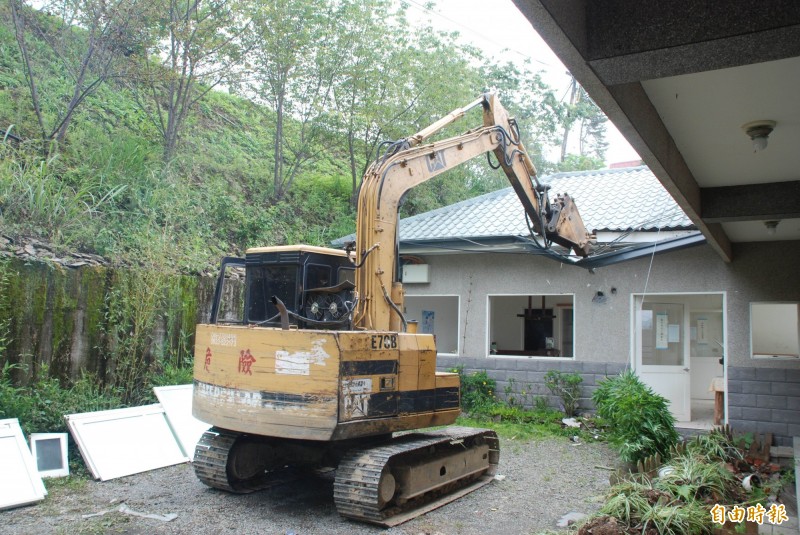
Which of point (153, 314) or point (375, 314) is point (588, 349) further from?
point (153, 314)

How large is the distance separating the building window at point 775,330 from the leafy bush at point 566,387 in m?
3.34

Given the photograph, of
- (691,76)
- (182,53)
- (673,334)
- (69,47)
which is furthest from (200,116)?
(691,76)

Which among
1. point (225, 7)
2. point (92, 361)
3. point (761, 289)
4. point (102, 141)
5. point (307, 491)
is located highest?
point (225, 7)

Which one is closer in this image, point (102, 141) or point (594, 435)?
point (594, 435)

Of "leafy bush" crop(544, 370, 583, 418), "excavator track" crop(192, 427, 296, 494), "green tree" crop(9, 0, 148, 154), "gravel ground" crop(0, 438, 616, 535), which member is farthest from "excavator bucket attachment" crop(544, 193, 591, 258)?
"green tree" crop(9, 0, 148, 154)

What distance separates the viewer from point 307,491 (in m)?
6.70

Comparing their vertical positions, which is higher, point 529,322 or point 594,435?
point 529,322

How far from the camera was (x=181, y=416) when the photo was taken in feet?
26.0

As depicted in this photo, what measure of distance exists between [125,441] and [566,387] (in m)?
6.57

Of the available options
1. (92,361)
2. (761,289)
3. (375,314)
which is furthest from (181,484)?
(761,289)

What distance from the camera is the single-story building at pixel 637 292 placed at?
9039 millimetres

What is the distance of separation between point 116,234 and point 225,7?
19.6 feet

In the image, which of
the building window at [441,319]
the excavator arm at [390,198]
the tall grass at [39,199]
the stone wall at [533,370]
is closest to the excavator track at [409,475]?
the excavator arm at [390,198]

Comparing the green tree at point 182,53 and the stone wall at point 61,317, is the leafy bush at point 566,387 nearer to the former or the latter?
the stone wall at point 61,317
